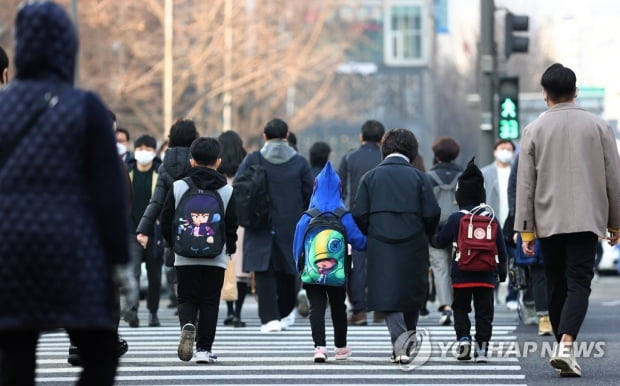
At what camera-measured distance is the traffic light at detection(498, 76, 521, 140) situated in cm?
2372

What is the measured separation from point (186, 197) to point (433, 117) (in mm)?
89263

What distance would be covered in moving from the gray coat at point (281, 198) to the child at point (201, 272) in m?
3.52

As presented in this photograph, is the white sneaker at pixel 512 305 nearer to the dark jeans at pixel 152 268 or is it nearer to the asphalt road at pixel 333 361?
the asphalt road at pixel 333 361

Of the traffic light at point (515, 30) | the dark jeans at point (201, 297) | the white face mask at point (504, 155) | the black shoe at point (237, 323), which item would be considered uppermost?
the traffic light at point (515, 30)

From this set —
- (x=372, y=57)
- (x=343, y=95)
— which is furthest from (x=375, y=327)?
(x=372, y=57)

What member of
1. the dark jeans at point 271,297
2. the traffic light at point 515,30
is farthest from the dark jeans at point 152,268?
the traffic light at point 515,30

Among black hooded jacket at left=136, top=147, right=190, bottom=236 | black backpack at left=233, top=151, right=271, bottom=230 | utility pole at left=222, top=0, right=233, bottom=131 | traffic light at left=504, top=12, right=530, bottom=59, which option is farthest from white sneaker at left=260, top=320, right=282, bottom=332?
utility pole at left=222, top=0, right=233, bottom=131

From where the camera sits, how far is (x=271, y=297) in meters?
14.8

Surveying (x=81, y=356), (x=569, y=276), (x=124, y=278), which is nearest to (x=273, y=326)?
(x=569, y=276)

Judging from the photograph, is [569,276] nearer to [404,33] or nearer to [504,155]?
[504,155]


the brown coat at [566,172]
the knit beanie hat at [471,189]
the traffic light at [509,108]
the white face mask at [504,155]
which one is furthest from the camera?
the traffic light at [509,108]

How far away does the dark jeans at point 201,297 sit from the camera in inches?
440

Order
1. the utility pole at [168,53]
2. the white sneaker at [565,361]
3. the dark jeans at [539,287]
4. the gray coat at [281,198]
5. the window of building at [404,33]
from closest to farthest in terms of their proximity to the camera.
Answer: the white sneaker at [565,361], the dark jeans at [539,287], the gray coat at [281,198], the utility pole at [168,53], the window of building at [404,33]

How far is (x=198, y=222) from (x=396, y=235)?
4.23 feet
